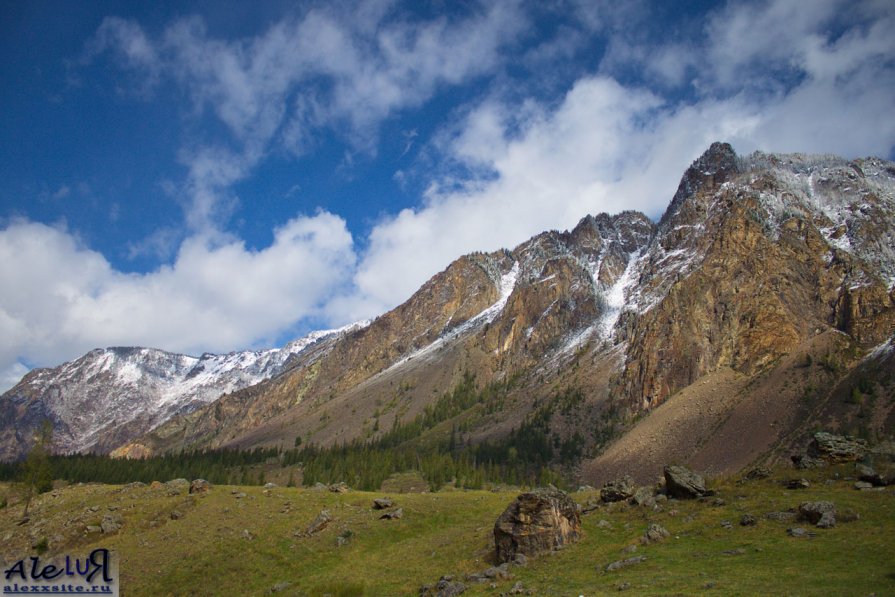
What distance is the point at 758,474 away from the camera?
4419 centimetres

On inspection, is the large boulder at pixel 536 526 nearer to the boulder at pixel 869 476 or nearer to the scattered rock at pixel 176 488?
the boulder at pixel 869 476

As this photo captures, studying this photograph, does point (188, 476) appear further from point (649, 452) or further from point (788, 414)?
point (788, 414)

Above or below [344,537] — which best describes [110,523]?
above

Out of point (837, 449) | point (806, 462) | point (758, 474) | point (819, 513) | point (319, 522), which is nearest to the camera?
point (819, 513)

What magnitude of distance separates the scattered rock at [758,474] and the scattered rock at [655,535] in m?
13.7

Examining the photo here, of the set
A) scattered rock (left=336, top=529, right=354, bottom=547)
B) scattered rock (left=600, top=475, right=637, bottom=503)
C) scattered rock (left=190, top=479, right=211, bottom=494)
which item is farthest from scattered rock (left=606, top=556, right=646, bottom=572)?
scattered rock (left=190, top=479, right=211, bottom=494)

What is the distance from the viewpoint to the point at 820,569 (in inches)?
973

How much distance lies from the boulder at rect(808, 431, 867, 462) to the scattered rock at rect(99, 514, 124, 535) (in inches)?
2687

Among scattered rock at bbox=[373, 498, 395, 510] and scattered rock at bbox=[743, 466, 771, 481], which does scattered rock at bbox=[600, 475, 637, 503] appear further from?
scattered rock at bbox=[373, 498, 395, 510]

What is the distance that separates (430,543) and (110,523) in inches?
1411

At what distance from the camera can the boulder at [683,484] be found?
41.5 m

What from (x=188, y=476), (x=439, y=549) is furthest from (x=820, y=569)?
(x=188, y=476)

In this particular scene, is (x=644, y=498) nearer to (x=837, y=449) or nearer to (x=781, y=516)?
(x=781, y=516)

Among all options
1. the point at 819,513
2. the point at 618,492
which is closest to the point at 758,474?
the point at 618,492
